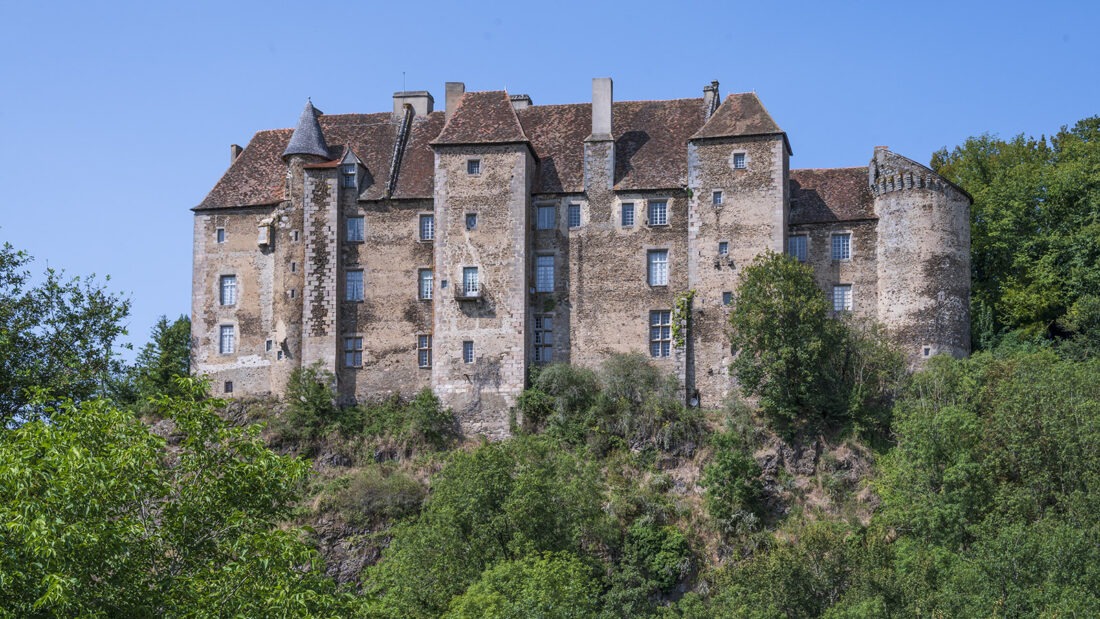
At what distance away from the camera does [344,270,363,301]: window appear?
199 ft

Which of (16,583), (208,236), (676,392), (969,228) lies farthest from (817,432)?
(16,583)

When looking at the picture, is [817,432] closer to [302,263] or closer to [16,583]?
[302,263]

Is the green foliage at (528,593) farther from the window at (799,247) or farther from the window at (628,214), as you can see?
the window at (799,247)

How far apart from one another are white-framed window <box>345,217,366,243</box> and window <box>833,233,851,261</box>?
1760 cm

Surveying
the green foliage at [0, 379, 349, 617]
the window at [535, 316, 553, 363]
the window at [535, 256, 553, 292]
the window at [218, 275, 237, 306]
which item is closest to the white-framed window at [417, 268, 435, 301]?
the window at [535, 256, 553, 292]

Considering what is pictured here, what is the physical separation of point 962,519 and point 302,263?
2625 cm

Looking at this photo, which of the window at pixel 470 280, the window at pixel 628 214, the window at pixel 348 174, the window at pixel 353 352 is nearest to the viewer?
the window at pixel 470 280

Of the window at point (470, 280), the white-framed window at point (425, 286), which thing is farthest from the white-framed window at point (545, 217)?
the white-framed window at point (425, 286)

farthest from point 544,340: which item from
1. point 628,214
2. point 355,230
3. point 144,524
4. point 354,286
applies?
point 144,524

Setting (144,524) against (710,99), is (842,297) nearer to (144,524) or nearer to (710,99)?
(710,99)

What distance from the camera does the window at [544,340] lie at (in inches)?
2330

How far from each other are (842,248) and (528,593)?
20809 millimetres

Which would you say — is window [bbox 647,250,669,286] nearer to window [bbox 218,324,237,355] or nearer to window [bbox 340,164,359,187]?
window [bbox 340,164,359,187]

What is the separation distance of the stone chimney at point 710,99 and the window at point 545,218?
7.21m
